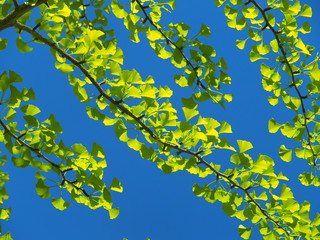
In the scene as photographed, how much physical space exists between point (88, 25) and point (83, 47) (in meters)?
1.08

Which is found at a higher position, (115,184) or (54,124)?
(54,124)

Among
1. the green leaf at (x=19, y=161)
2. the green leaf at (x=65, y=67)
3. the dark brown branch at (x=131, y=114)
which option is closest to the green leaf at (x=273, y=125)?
the dark brown branch at (x=131, y=114)

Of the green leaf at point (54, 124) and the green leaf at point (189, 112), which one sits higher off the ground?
the green leaf at point (189, 112)

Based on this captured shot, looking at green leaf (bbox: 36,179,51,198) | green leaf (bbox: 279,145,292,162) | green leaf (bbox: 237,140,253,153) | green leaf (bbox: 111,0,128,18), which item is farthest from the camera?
green leaf (bbox: 279,145,292,162)

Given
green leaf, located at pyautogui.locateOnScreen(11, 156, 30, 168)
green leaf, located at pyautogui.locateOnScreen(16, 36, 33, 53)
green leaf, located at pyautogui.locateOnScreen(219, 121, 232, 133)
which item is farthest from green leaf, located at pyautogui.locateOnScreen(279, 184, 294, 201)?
green leaf, located at pyautogui.locateOnScreen(16, 36, 33, 53)

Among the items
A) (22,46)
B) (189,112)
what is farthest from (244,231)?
(22,46)

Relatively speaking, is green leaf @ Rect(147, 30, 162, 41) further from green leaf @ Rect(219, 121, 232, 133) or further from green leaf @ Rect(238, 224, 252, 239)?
green leaf @ Rect(238, 224, 252, 239)

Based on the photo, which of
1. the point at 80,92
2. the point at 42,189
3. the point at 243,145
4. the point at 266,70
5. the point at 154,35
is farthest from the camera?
the point at 266,70

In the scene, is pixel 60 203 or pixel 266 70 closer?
pixel 60 203

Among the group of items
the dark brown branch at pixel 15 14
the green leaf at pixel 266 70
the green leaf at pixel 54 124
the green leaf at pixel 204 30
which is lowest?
the green leaf at pixel 54 124

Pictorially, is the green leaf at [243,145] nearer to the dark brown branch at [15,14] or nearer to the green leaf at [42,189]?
the green leaf at [42,189]

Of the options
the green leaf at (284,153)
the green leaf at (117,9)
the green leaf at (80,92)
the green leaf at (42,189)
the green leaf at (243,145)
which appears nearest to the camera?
the green leaf at (80,92)

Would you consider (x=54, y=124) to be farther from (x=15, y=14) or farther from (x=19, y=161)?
(x=15, y=14)

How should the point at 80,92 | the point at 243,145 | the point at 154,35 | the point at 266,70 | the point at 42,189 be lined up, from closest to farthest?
the point at 80,92 → the point at 42,189 → the point at 243,145 → the point at 154,35 → the point at 266,70
